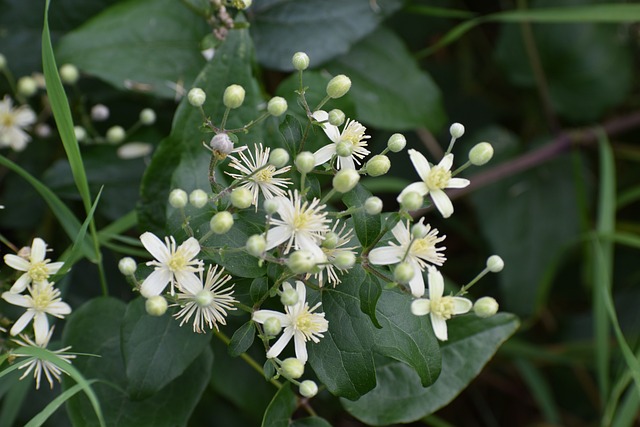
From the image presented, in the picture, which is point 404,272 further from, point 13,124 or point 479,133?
point 479,133

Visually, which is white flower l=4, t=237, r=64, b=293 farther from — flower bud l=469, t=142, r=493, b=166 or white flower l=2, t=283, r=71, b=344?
flower bud l=469, t=142, r=493, b=166

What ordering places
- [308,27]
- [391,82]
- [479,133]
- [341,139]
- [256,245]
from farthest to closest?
[479,133], [391,82], [308,27], [341,139], [256,245]

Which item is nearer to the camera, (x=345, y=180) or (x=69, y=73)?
(x=345, y=180)

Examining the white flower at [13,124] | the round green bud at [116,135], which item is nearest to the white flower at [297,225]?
the round green bud at [116,135]

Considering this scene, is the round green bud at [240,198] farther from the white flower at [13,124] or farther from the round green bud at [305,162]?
the white flower at [13,124]

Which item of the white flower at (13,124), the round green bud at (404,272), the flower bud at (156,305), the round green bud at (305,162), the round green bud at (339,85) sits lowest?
the white flower at (13,124)

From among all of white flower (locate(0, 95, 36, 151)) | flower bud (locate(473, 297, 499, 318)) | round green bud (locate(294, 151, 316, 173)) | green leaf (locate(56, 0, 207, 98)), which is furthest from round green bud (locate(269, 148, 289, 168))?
white flower (locate(0, 95, 36, 151))

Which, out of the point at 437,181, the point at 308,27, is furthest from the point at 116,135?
the point at 437,181
